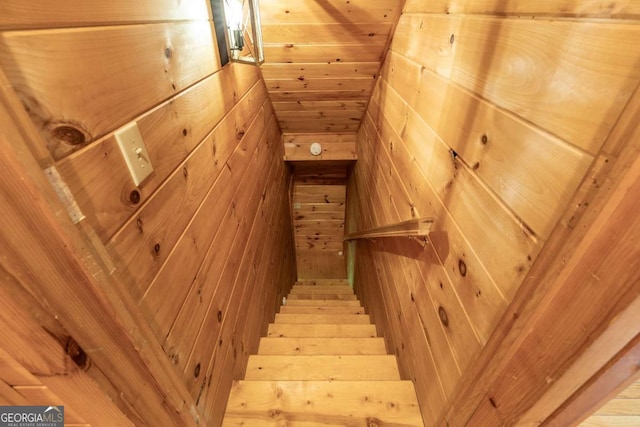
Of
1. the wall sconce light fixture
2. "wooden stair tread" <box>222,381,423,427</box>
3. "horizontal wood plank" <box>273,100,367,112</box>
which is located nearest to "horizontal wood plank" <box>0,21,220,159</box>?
the wall sconce light fixture

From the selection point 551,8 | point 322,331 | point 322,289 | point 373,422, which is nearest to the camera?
point 551,8

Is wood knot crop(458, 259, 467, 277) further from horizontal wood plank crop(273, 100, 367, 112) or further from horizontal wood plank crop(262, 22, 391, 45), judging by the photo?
horizontal wood plank crop(273, 100, 367, 112)

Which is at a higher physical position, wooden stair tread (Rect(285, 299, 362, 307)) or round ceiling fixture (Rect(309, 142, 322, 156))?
round ceiling fixture (Rect(309, 142, 322, 156))

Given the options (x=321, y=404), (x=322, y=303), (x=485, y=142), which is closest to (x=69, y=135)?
(x=485, y=142)

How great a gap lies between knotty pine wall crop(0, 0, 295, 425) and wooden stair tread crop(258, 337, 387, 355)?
1.26 ft

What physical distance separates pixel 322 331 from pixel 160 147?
6.26ft

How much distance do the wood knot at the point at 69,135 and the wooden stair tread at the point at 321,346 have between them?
177cm

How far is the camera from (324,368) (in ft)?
5.24

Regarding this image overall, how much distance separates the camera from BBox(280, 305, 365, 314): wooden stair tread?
2.92m

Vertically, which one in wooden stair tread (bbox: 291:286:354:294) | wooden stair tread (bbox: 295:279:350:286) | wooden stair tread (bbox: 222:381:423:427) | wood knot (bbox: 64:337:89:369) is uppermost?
wood knot (bbox: 64:337:89:369)

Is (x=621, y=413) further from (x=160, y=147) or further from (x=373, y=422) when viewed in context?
(x=160, y=147)

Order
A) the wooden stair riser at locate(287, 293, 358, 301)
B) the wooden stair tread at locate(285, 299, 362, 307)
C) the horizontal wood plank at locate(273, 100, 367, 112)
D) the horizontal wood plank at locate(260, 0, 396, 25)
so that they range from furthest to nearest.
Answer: the wooden stair riser at locate(287, 293, 358, 301), the wooden stair tread at locate(285, 299, 362, 307), the horizontal wood plank at locate(273, 100, 367, 112), the horizontal wood plank at locate(260, 0, 396, 25)

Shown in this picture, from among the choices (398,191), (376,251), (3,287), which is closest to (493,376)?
(3,287)

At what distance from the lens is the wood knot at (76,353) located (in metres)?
0.52
